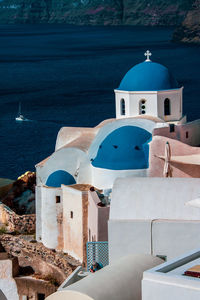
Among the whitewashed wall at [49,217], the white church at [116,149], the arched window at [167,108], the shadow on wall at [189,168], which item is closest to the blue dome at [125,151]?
the white church at [116,149]

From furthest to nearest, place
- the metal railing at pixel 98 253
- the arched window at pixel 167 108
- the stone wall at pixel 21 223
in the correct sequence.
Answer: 1. the stone wall at pixel 21 223
2. the arched window at pixel 167 108
3. the metal railing at pixel 98 253

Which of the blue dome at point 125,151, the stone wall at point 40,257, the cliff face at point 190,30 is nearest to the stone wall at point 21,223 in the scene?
the stone wall at point 40,257

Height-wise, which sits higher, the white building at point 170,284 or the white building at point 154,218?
the white building at point 154,218

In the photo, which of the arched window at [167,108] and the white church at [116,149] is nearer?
the white church at [116,149]

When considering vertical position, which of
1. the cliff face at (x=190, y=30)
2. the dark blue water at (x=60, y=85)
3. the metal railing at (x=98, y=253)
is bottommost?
the metal railing at (x=98, y=253)

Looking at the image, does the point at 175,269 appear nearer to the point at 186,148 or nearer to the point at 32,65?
the point at 186,148

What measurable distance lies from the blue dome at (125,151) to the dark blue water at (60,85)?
64.0 ft

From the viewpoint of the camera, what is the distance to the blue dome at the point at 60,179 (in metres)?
25.7

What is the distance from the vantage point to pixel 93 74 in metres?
94.9

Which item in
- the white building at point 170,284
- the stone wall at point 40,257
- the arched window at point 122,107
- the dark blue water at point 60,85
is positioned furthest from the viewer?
the dark blue water at point 60,85

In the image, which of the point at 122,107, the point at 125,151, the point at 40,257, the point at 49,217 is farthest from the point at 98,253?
the point at 122,107

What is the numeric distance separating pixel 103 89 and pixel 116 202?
63661 mm

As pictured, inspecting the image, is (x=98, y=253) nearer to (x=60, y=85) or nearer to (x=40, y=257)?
(x=40, y=257)

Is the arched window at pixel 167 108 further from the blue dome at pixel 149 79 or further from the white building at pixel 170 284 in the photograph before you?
the white building at pixel 170 284
